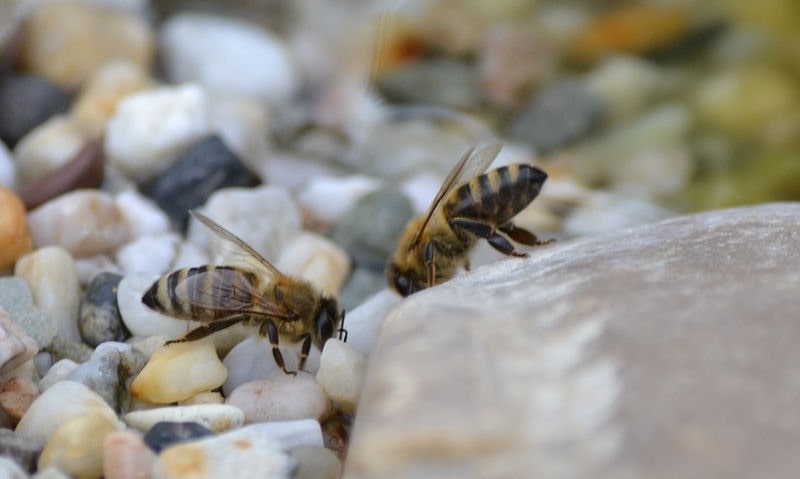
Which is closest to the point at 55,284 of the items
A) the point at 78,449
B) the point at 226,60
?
the point at 78,449

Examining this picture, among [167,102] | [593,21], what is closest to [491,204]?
[167,102]

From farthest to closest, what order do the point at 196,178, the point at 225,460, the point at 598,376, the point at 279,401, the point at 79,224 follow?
the point at 196,178 → the point at 79,224 → the point at 279,401 → the point at 225,460 → the point at 598,376

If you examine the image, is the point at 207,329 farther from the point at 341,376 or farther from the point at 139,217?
the point at 139,217

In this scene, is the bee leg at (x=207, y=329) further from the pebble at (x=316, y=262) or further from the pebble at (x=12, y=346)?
the pebble at (x=316, y=262)

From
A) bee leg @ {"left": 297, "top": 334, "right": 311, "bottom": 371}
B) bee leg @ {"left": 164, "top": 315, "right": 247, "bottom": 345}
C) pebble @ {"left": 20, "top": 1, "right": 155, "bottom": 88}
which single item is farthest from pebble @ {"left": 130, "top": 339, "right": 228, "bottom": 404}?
pebble @ {"left": 20, "top": 1, "right": 155, "bottom": 88}

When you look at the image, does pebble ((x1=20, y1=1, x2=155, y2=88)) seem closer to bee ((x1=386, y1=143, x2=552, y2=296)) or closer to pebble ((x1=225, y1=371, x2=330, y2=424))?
bee ((x1=386, y1=143, x2=552, y2=296))

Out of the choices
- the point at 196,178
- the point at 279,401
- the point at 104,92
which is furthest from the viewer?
the point at 104,92
